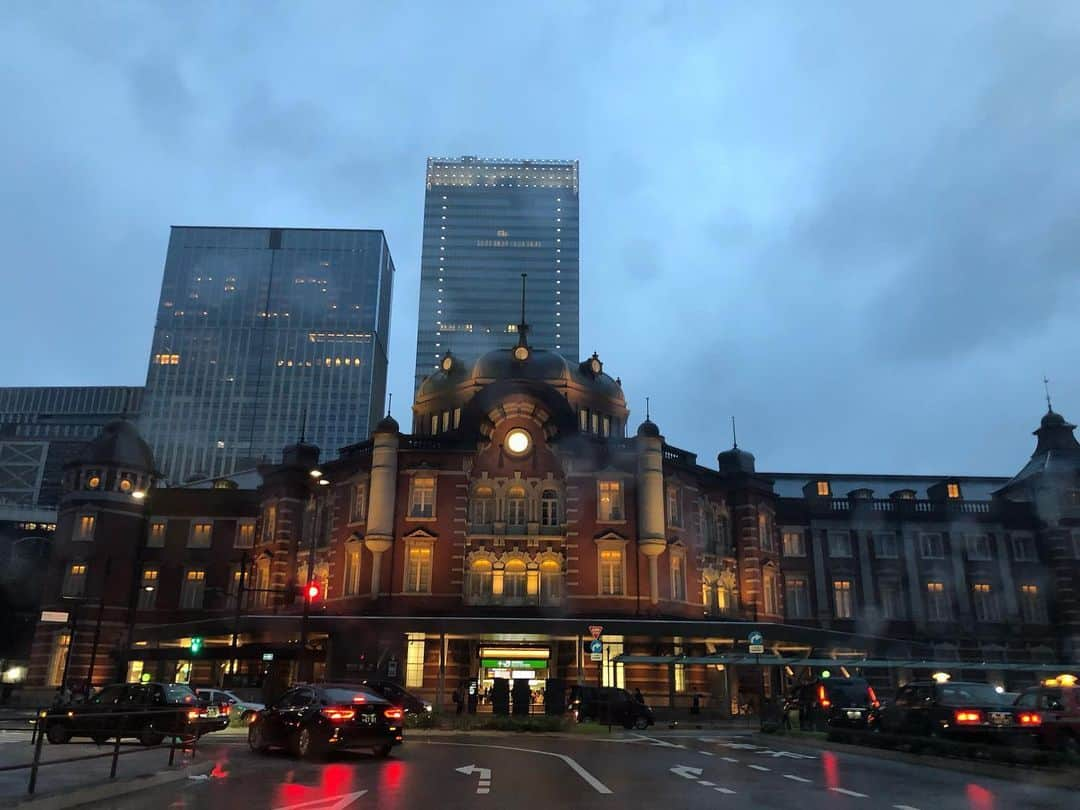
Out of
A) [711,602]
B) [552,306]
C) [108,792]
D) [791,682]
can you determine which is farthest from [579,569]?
[552,306]

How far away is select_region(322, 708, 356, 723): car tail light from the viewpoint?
56.6ft

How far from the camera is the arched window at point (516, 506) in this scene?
45656 mm

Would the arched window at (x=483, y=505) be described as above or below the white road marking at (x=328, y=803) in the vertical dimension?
above

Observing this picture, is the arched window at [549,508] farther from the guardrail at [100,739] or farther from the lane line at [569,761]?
the guardrail at [100,739]

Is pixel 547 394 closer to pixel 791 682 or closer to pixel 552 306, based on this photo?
pixel 791 682

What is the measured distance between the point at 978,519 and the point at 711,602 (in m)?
21.5

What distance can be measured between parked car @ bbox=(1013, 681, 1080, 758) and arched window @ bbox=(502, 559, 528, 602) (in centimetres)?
2866

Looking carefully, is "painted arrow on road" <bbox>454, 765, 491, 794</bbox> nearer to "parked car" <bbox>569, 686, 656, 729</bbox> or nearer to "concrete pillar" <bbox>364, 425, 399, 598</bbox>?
"parked car" <bbox>569, 686, 656, 729</bbox>

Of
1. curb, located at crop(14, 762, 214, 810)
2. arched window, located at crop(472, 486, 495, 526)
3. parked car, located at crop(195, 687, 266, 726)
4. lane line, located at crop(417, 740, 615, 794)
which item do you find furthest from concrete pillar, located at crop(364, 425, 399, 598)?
curb, located at crop(14, 762, 214, 810)

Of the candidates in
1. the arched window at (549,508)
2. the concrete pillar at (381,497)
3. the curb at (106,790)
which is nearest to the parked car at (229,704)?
the concrete pillar at (381,497)

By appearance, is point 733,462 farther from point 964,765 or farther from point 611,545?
point 964,765

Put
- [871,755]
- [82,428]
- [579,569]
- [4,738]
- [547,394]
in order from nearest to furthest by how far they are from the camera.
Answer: [871,755] < [4,738] < [579,569] < [547,394] < [82,428]

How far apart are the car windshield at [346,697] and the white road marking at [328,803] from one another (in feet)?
19.0

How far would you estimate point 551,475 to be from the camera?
46.2 metres
